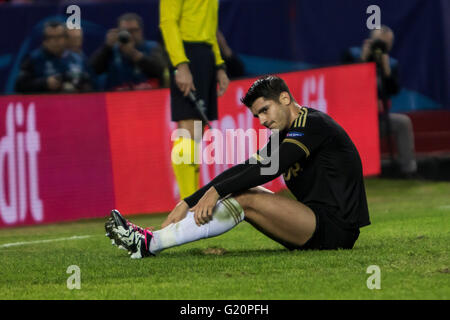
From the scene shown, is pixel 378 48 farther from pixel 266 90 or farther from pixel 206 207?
pixel 206 207

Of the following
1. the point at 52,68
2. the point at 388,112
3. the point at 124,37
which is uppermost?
the point at 124,37

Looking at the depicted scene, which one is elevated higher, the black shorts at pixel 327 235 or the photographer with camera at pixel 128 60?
the photographer with camera at pixel 128 60

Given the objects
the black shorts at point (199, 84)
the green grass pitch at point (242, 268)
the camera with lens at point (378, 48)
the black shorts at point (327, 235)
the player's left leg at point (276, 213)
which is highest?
the camera with lens at point (378, 48)

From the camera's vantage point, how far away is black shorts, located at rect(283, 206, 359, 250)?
227 inches

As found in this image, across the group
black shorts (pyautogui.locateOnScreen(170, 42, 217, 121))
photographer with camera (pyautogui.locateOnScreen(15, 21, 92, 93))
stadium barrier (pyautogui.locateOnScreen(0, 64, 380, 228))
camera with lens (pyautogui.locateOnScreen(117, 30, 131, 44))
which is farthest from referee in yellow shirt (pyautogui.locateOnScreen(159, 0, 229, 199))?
photographer with camera (pyautogui.locateOnScreen(15, 21, 92, 93))

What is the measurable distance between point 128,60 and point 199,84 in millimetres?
3623

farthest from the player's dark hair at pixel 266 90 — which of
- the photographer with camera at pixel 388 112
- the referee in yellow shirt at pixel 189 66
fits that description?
the photographer with camera at pixel 388 112

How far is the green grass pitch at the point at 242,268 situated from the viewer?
479cm

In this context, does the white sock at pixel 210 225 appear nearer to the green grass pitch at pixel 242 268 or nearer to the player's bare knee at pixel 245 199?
the player's bare knee at pixel 245 199

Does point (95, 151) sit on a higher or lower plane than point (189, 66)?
lower

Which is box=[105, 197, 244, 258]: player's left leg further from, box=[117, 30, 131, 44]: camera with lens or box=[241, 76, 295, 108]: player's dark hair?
box=[117, 30, 131, 44]: camera with lens

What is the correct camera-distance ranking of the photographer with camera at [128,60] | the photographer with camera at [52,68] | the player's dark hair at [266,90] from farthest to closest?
the photographer with camera at [128,60] < the photographer with camera at [52,68] < the player's dark hair at [266,90]

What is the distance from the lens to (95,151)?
9.20 meters

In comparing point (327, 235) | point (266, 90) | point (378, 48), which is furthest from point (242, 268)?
point (378, 48)
